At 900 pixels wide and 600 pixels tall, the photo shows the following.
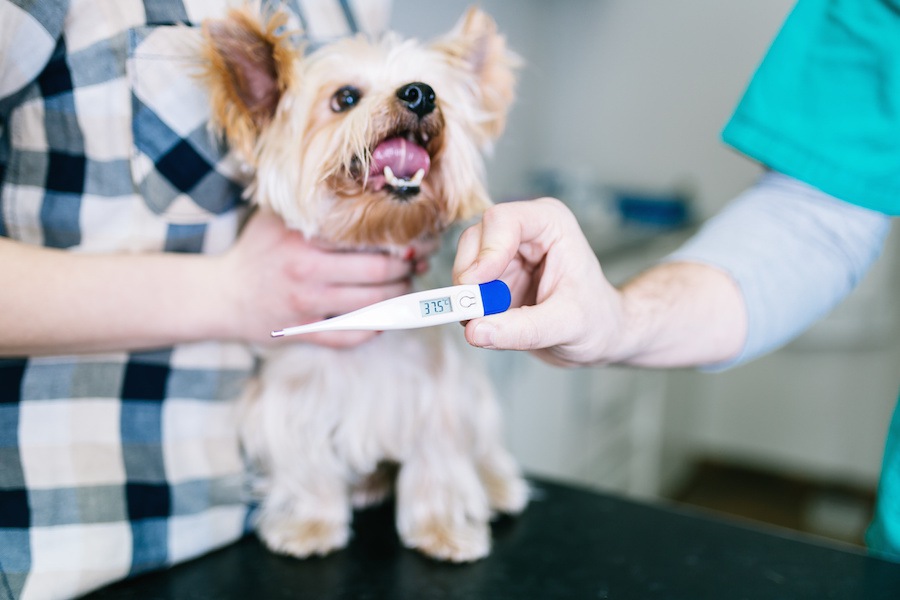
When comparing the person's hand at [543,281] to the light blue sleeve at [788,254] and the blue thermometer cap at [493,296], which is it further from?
the light blue sleeve at [788,254]

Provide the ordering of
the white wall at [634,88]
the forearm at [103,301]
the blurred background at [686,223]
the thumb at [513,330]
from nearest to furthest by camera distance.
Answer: the thumb at [513,330]
the forearm at [103,301]
the blurred background at [686,223]
the white wall at [634,88]

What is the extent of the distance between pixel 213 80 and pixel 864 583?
77 centimetres

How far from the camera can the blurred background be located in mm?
2393

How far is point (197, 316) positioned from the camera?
2.38ft

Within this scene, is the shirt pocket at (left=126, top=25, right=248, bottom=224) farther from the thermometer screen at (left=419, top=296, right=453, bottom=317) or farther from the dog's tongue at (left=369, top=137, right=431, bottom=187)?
the thermometer screen at (left=419, top=296, right=453, bottom=317)

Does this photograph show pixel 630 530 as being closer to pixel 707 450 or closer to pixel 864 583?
pixel 864 583

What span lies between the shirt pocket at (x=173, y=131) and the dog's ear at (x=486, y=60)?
0.26 m

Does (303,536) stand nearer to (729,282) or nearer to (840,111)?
(729,282)

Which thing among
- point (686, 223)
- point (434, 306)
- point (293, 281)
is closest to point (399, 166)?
point (293, 281)

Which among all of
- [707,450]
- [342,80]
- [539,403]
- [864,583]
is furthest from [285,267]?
[707,450]

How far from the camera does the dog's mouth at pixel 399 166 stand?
0.74m

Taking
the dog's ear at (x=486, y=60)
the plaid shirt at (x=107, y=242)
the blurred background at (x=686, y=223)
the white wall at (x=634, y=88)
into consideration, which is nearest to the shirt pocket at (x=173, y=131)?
the plaid shirt at (x=107, y=242)

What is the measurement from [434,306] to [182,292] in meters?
0.30

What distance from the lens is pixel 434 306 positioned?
536mm
